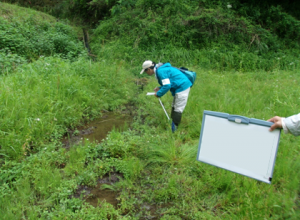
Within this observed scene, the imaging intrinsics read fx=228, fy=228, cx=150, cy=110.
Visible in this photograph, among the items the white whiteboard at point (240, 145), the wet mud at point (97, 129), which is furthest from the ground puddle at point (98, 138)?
the white whiteboard at point (240, 145)

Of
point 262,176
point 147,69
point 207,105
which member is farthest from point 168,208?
point 207,105

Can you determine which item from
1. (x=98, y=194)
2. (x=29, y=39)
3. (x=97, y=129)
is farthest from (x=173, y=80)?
(x=29, y=39)

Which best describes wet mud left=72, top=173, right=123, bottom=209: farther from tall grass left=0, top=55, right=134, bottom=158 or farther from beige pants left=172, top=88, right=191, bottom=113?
beige pants left=172, top=88, right=191, bottom=113

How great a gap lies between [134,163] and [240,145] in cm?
167

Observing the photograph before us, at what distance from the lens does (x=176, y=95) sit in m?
4.18

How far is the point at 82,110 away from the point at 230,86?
375 cm

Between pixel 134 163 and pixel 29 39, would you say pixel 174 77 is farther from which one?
pixel 29 39

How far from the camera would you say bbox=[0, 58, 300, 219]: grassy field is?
2.49 metres

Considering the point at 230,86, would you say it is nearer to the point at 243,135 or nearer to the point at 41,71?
the point at 243,135

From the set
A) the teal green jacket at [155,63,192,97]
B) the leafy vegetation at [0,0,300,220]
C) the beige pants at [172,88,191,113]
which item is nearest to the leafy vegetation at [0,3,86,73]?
the leafy vegetation at [0,0,300,220]

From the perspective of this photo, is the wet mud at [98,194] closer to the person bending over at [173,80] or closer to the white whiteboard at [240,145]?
the white whiteboard at [240,145]

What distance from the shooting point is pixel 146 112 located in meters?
5.20

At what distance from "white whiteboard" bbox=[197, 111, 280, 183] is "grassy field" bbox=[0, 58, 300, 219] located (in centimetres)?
61

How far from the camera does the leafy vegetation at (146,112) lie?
8.49 feet
